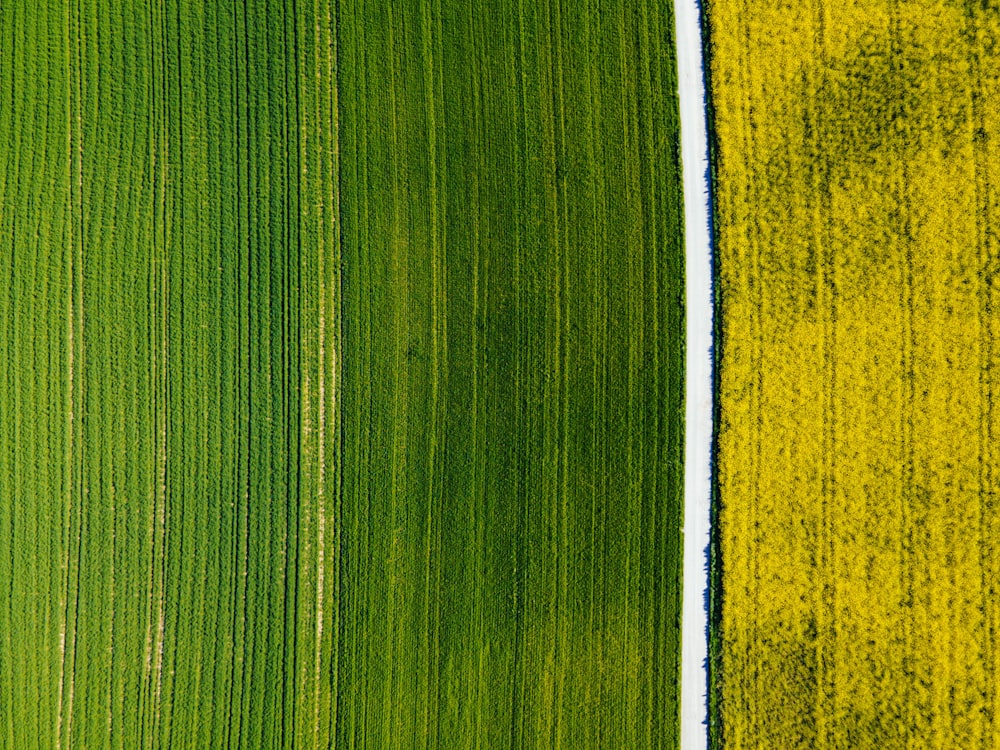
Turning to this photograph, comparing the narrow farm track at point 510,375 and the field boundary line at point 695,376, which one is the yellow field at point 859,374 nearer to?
the field boundary line at point 695,376

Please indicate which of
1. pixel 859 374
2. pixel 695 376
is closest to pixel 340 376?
pixel 695 376

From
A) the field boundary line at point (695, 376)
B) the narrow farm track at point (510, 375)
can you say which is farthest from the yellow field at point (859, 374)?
the narrow farm track at point (510, 375)

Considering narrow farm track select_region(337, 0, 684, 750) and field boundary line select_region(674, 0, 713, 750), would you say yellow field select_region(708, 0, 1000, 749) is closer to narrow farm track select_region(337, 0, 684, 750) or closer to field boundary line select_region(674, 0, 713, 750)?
field boundary line select_region(674, 0, 713, 750)

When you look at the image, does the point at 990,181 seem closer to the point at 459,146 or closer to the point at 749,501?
the point at 749,501

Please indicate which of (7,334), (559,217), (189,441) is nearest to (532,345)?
(559,217)

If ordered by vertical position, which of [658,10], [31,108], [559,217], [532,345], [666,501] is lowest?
[666,501]

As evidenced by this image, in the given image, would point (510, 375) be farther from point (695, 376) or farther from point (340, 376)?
point (695, 376)
